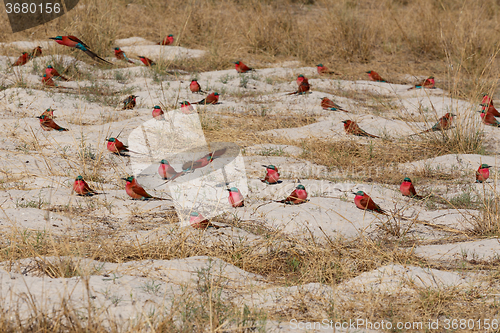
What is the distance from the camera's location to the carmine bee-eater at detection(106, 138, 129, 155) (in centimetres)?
431

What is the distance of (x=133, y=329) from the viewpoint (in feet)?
5.91

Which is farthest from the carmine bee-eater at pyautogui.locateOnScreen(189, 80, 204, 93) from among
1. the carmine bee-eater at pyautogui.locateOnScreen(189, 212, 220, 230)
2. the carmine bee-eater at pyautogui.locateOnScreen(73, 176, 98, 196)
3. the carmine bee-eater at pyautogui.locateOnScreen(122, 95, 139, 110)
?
the carmine bee-eater at pyautogui.locateOnScreen(189, 212, 220, 230)

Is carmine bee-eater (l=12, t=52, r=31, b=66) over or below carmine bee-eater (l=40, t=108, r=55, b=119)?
over

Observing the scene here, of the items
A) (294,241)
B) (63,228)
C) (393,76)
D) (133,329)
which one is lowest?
(393,76)

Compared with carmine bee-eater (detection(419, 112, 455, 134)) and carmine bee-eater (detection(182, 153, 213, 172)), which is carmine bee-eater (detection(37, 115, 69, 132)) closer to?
carmine bee-eater (detection(182, 153, 213, 172))

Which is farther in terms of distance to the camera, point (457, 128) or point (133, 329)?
point (457, 128)

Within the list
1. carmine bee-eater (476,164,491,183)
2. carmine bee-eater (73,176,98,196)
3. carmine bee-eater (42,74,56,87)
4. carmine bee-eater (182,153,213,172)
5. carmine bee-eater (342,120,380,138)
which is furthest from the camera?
carmine bee-eater (42,74,56,87)

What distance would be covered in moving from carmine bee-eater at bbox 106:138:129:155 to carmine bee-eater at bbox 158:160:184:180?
0.50 m

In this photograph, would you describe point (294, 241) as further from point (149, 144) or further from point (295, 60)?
point (295, 60)

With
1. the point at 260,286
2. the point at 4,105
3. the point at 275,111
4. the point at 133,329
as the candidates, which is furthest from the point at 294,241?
the point at 4,105

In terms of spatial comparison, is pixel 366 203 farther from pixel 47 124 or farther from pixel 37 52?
pixel 37 52

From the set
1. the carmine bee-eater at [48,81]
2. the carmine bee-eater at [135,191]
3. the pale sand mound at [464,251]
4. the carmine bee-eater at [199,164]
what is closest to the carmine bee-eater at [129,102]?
the carmine bee-eater at [48,81]


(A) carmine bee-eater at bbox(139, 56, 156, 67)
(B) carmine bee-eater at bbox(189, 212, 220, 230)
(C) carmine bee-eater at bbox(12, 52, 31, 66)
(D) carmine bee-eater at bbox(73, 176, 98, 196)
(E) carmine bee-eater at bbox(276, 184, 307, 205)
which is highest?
(C) carmine bee-eater at bbox(12, 52, 31, 66)

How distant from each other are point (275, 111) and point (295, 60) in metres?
2.61
